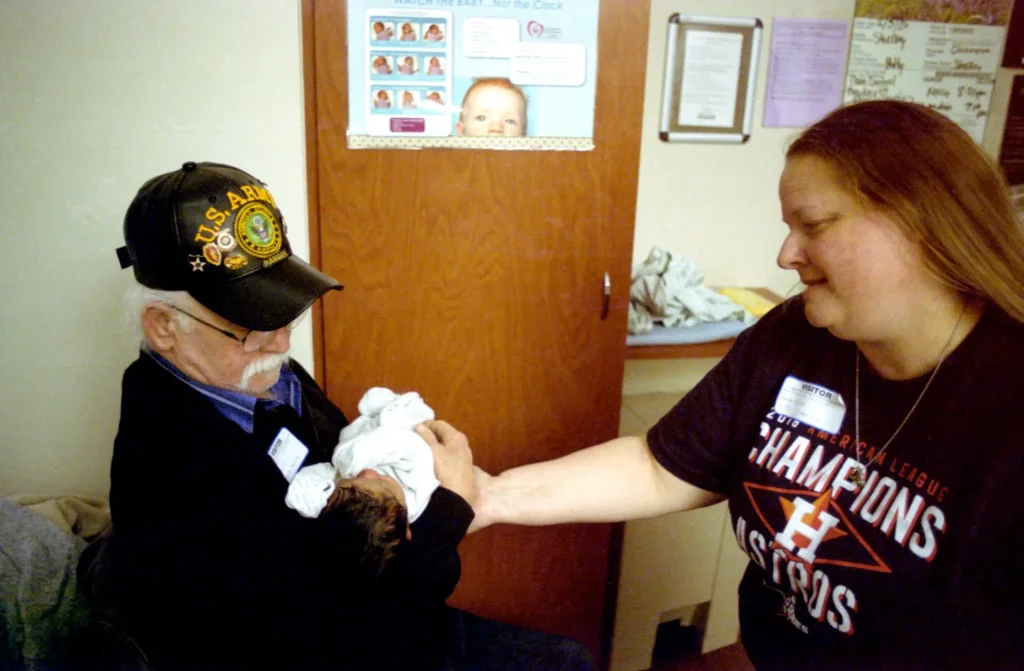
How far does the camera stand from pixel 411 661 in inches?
45.9

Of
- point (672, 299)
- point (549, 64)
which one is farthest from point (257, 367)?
point (672, 299)

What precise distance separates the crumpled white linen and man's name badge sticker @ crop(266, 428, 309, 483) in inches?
36.2

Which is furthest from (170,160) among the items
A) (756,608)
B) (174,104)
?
(756,608)

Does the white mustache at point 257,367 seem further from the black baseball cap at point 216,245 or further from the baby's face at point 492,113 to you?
the baby's face at point 492,113

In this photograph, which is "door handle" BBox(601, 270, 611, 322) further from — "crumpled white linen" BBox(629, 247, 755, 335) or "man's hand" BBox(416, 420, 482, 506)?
"man's hand" BBox(416, 420, 482, 506)

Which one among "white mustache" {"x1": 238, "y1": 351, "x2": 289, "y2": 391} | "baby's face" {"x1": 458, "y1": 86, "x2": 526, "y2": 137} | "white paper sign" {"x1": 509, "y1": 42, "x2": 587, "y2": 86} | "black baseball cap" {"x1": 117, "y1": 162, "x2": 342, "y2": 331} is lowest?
"white mustache" {"x1": 238, "y1": 351, "x2": 289, "y2": 391}

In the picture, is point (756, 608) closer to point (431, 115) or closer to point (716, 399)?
point (716, 399)

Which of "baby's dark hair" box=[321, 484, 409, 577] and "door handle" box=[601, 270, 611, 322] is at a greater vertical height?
"door handle" box=[601, 270, 611, 322]

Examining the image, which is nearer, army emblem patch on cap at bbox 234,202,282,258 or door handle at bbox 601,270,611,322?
army emblem patch on cap at bbox 234,202,282,258

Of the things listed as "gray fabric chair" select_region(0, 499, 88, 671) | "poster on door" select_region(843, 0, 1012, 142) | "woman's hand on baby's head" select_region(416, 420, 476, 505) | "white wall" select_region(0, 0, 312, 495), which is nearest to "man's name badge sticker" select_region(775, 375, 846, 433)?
"woman's hand on baby's head" select_region(416, 420, 476, 505)

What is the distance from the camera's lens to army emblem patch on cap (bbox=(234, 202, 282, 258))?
0.98 metres

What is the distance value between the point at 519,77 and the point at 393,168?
313mm

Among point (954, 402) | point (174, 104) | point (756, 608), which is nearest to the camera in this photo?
point (954, 402)

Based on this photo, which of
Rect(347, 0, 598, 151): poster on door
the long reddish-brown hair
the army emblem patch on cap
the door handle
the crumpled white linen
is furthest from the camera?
the crumpled white linen
